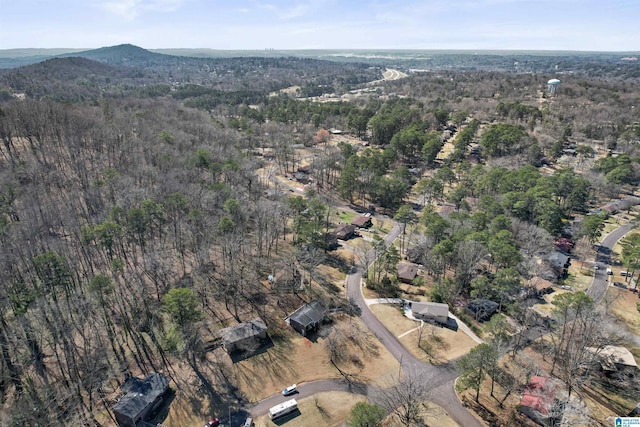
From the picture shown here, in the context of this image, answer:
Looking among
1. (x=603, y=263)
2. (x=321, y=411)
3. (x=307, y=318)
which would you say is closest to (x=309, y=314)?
(x=307, y=318)

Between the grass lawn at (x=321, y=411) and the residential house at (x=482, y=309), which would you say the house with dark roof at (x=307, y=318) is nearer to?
the grass lawn at (x=321, y=411)

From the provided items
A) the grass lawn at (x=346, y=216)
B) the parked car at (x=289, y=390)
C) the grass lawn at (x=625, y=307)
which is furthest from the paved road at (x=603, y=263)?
Answer: the parked car at (x=289, y=390)

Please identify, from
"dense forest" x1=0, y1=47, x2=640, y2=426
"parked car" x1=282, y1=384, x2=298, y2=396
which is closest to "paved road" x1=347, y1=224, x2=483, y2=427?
"dense forest" x1=0, y1=47, x2=640, y2=426

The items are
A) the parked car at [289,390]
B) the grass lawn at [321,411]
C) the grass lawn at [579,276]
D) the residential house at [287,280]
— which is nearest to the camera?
the grass lawn at [321,411]

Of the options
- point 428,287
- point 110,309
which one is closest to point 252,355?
point 110,309

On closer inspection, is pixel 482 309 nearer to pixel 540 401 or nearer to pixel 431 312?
pixel 431 312

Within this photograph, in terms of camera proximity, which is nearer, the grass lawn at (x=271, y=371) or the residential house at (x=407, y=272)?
the grass lawn at (x=271, y=371)
